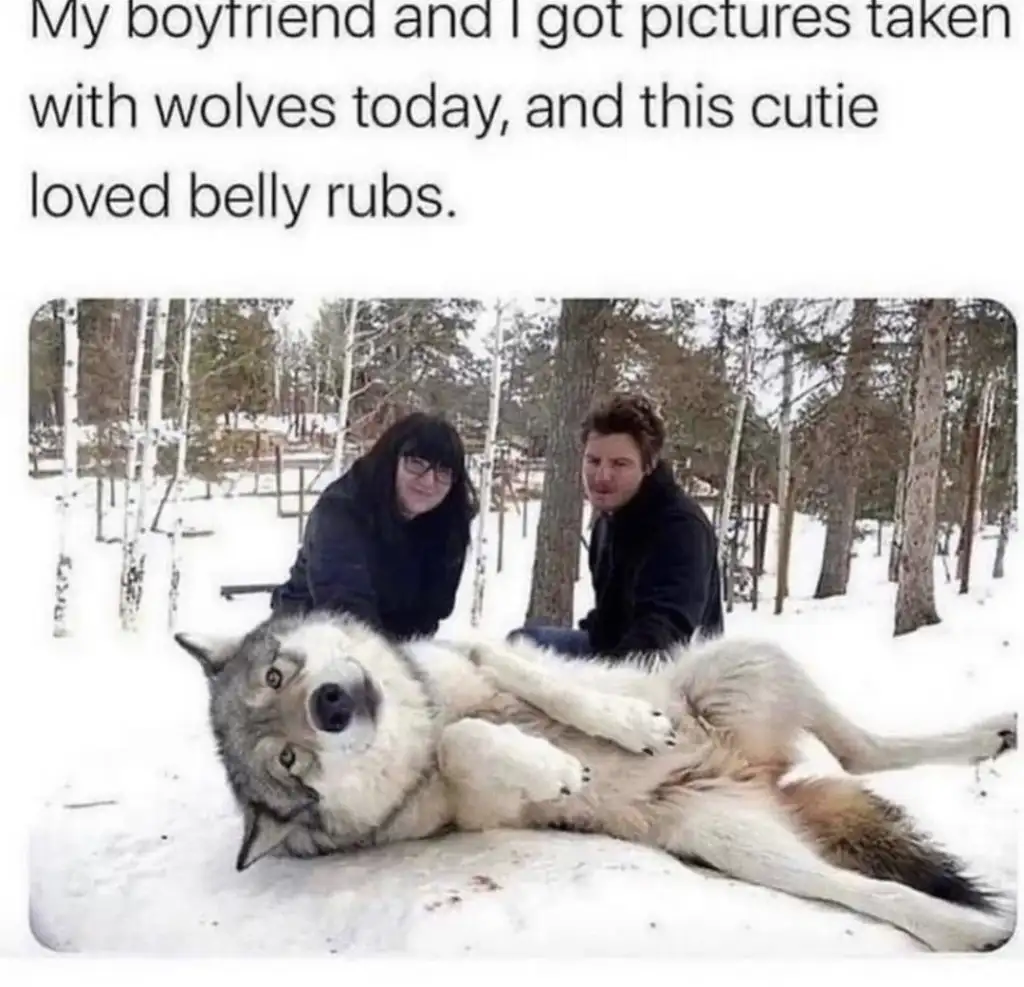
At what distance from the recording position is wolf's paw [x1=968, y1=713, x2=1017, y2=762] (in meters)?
2.21

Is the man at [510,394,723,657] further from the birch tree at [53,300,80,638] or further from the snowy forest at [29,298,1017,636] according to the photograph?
the birch tree at [53,300,80,638]

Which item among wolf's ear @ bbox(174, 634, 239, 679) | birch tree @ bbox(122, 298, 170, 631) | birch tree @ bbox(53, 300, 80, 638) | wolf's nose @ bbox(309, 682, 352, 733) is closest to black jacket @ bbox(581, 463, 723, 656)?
wolf's nose @ bbox(309, 682, 352, 733)

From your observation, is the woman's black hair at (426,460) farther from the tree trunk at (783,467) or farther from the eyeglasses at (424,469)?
the tree trunk at (783,467)

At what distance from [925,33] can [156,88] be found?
4.04 feet

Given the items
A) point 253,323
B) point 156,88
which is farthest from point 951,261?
point 156,88

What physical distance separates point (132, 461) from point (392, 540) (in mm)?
430

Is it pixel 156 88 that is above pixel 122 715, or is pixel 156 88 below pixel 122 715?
above

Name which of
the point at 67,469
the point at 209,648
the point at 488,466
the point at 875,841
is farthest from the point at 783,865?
the point at 67,469

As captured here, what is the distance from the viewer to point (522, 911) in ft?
7.02

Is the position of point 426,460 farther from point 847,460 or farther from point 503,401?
point 847,460

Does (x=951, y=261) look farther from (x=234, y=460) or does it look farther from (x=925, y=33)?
(x=234, y=460)

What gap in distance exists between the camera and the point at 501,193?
221cm

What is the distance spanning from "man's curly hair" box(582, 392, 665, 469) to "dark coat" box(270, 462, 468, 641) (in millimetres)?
291

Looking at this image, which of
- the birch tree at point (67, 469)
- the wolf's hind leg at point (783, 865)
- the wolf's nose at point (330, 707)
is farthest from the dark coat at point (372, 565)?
the wolf's hind leg at point (783, 865)
